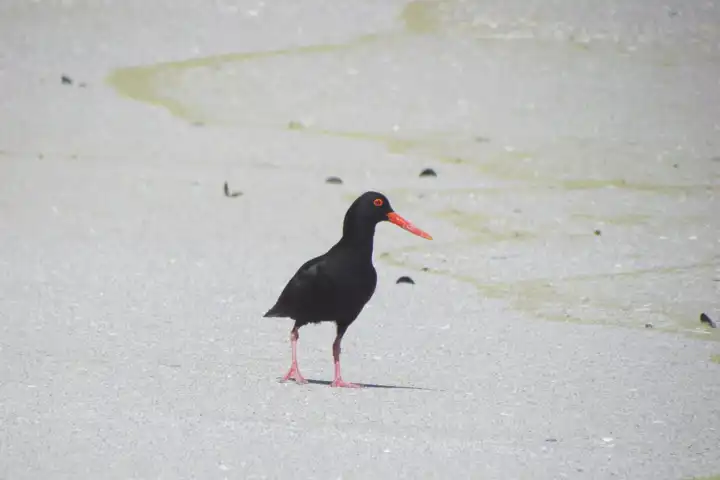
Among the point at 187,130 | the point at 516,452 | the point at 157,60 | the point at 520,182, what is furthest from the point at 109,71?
the point at 516,452

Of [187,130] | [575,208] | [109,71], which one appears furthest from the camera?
[109,71]

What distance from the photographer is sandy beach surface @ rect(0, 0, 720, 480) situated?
624cm

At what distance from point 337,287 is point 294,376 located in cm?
47

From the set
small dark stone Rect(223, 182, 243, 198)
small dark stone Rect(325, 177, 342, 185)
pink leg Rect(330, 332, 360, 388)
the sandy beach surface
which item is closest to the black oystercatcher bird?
pink leg Rect(330, 332, 360, 388)

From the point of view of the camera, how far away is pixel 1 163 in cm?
1281

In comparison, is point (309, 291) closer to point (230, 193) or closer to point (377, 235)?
point (377, 235)

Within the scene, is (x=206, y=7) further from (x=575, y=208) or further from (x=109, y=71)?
(x=575, y=208)

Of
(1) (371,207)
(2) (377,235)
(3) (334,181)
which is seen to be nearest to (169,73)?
(3) (334,181)

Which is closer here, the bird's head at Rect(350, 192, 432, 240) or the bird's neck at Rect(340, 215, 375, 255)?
the bird's neck at Rect(340, 215, 375, 255)

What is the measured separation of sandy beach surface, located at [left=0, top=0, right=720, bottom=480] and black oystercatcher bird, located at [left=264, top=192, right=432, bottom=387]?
12.6 inches

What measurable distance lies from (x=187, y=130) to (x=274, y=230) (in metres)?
3.46

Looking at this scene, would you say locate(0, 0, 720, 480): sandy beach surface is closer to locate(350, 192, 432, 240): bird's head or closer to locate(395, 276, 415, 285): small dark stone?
locate(395, 276, 415, 285): small dark stone

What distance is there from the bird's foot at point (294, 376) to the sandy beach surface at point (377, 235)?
0.09 metres

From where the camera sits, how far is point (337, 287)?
7.19 metres
